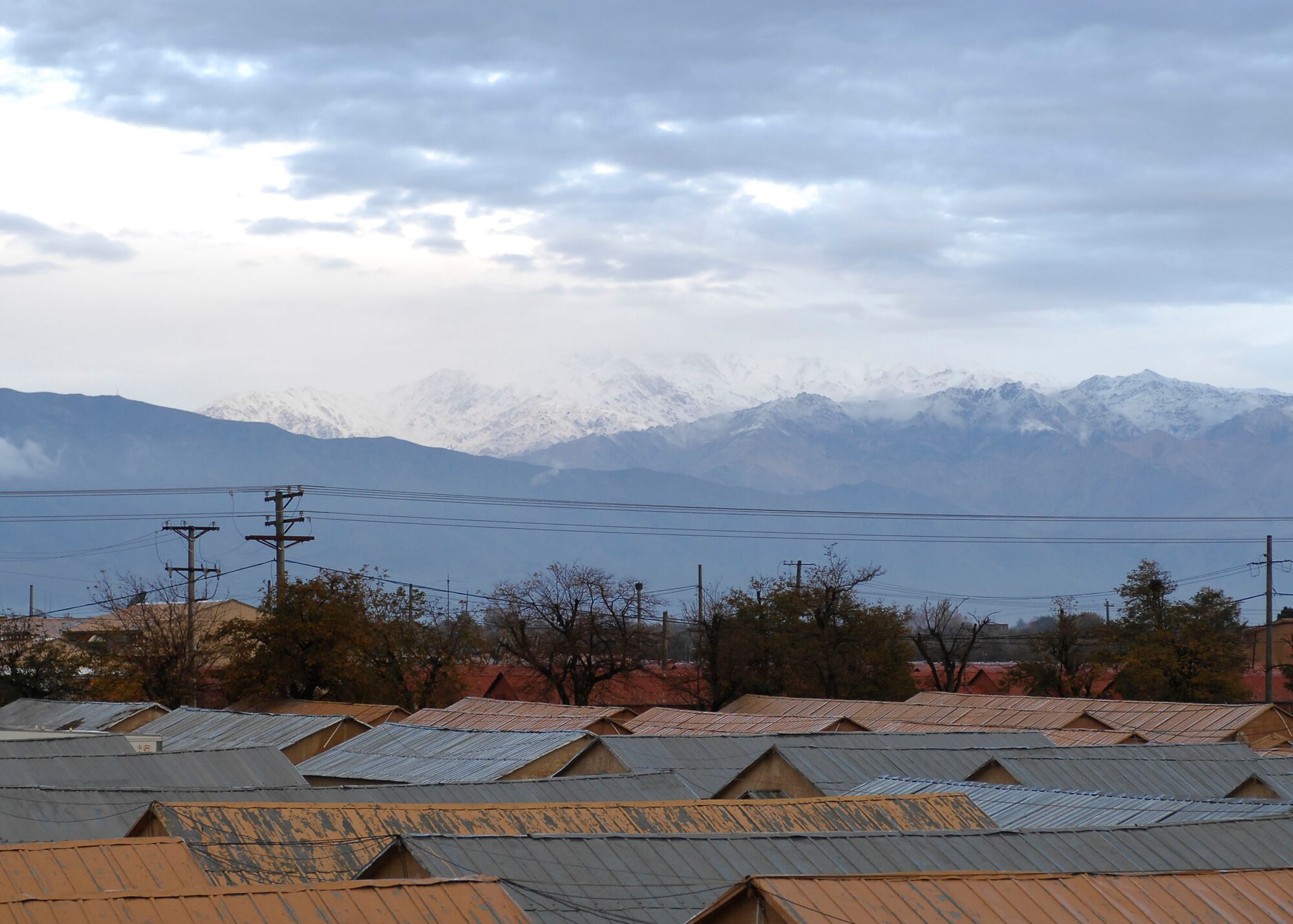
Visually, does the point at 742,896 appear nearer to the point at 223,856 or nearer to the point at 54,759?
the point at 223,856

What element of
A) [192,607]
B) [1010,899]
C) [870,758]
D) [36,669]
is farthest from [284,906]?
[36,669]

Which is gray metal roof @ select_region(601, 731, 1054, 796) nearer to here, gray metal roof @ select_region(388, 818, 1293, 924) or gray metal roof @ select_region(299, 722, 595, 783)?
gray metal roof @ select_region(299, 722, 595, 783)

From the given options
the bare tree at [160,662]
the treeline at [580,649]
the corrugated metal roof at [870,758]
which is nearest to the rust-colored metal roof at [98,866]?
the corrugated metal roof at [870,758]

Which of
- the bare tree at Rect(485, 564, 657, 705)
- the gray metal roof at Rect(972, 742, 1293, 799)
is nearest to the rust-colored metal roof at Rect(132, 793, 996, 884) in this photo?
the gray metal roof at Rect(972, 742, 1293, 799)

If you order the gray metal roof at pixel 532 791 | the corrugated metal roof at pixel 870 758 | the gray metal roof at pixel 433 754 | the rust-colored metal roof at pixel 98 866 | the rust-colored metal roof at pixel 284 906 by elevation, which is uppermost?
the rust-colored metal roof at pixel 284 906

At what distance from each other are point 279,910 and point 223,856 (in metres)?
8.04

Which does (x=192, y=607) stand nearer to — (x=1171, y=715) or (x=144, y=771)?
(x=144, y=771)

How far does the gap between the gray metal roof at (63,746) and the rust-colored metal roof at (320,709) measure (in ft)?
39.9

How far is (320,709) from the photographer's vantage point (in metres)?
61.9

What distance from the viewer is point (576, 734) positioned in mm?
40281

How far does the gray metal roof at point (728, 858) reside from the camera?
1741cm

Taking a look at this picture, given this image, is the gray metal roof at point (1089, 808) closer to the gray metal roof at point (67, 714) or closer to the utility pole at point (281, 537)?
the gray metal roof at point (67, 714)

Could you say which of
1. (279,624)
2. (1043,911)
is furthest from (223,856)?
(279,624)

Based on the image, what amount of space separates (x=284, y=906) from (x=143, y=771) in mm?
21030
